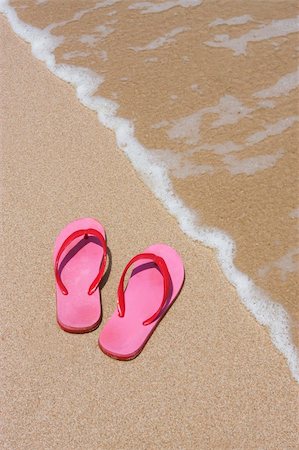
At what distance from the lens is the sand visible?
1.76 meters

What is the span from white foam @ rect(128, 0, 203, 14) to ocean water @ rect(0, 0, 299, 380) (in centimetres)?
1

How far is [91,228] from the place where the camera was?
228 centimetres

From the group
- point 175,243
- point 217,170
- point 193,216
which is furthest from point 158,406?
point 217,170

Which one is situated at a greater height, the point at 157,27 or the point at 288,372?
the point at 157,27

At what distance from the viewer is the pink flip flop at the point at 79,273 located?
2.01 meters

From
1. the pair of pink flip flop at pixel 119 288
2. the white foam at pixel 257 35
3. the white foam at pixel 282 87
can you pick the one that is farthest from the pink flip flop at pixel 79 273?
the white foam at pixel 257 35

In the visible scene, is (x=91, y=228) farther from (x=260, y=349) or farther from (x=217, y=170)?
(x=260, y=349)

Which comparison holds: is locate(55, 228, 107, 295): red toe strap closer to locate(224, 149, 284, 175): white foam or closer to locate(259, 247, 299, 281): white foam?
locate(259, 247, 299, 281): white foam

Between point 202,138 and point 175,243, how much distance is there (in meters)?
0.68

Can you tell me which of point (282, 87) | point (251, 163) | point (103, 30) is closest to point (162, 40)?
point (103, 30)

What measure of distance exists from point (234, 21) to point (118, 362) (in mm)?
2325

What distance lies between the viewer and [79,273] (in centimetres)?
217

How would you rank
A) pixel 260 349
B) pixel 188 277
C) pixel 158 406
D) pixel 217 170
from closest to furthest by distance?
pixel 158 406 → pixel 260 349 → pixel 188 277 → pixel 217 170

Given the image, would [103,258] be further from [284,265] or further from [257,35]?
[257,35]
